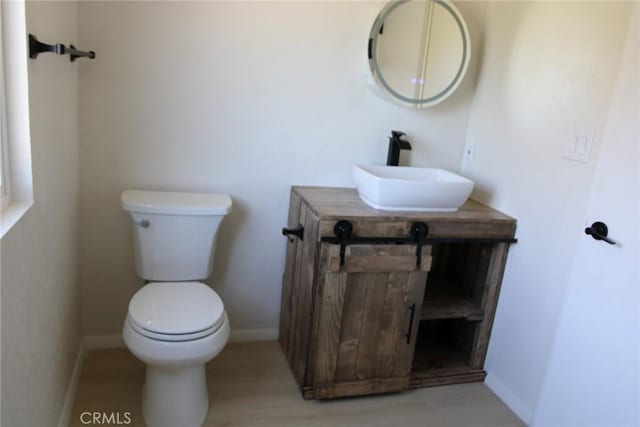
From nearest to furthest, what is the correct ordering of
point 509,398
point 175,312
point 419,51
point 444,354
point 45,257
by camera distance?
point 45,257 < point 175,312 < point 509,398 < point 419,51 < point 444,354

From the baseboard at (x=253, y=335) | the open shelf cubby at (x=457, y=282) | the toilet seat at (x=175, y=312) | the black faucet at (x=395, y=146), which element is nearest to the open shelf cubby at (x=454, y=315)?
the open shelf cubby at (x=457, y=282)

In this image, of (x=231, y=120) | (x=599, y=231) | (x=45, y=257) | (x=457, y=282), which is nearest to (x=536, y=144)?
(x=599, y=231)

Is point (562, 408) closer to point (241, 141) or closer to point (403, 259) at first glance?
point (403, 259)

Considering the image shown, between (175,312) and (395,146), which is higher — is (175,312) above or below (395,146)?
below

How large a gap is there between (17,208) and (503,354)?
6.61ft

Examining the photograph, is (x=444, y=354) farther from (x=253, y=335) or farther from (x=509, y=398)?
(x=253, y=335)

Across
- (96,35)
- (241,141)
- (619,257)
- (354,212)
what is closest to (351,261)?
(354,212)

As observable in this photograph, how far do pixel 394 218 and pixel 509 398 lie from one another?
1.02 meters

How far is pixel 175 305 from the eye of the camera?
6.03ft

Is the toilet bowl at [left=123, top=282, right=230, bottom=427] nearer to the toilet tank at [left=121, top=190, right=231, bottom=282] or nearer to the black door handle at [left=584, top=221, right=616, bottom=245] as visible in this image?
the toilet tank at [left=121, top=190, right=231, bottom=282]

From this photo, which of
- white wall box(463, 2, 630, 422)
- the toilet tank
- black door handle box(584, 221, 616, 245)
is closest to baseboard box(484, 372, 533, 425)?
white wall box(463, 2, 630, 422)

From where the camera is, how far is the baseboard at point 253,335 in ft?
8.27

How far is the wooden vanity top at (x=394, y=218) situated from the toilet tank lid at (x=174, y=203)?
363mm

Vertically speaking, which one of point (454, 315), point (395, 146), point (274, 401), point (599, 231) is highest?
point (395, 146)
